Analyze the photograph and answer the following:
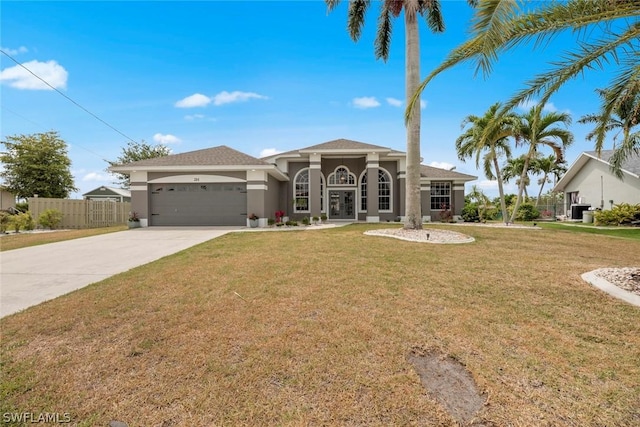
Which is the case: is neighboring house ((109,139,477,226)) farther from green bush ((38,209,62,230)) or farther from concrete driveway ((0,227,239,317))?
green bush ((38,209,62,230))

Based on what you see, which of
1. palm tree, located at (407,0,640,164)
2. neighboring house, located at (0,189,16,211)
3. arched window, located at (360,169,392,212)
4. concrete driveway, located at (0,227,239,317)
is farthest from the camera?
neighboring house, located at (0,189,16,211)

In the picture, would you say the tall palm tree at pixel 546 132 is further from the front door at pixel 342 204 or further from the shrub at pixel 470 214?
the front door at pixel 342 204

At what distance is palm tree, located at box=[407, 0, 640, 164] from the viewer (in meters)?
4.15

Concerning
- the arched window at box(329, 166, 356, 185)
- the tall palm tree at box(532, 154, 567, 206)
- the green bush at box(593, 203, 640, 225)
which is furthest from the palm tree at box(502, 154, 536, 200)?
the arched window at box(329, 166, 356, 185)

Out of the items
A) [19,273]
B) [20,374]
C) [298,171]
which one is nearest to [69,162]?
[298,171]

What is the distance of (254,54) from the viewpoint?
13453 mm

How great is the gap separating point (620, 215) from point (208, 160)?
24.8m

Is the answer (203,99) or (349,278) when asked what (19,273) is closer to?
(349,278)

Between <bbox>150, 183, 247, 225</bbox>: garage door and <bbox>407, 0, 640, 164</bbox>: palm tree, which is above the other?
<bbox>407, 0, 640, 164</bbox>: palm tree

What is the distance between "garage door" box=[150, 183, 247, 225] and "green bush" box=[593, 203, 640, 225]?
2188 cm

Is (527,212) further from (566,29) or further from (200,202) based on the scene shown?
(200,202)

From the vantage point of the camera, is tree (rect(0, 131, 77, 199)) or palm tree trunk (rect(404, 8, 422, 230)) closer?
palm tree trunk (rect(404, 8, 422, 230))

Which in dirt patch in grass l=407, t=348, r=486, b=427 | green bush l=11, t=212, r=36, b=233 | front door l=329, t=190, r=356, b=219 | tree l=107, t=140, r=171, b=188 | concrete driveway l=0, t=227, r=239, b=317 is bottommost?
dirt patch in grass l=407, t=348, r=486, b=427

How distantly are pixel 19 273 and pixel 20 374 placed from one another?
541 cm
